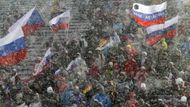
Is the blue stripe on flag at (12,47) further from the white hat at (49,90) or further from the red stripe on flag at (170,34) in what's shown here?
the red stripe on flag at (170,34)

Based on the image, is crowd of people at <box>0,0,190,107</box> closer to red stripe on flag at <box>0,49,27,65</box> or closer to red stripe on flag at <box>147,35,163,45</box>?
red stripe on flag at <box>147,35,163,45</box>

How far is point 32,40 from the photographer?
3116 centimetres

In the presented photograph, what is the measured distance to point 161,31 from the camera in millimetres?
25953

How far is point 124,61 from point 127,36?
2870 millimetres

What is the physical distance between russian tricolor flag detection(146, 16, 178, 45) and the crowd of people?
89cm

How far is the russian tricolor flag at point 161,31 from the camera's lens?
25891 mm

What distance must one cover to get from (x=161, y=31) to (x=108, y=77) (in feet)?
7.12

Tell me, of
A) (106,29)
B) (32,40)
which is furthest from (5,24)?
(106,29)

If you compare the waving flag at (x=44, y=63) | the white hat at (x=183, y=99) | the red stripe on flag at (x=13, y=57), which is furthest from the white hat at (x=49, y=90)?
the white hat at (x=183, y=99)

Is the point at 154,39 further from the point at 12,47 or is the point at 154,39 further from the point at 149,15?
the point at 12,47

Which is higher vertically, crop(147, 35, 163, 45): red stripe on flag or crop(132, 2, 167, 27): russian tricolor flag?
crop(132, 2, 167, 27): russian tricolor flag

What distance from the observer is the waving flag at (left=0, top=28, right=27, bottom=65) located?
23188 mm

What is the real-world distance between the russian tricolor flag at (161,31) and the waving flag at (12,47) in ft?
14.5

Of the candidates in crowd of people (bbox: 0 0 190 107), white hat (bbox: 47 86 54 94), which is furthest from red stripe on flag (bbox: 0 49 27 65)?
white hat (bbox: 47 86 54 94)
